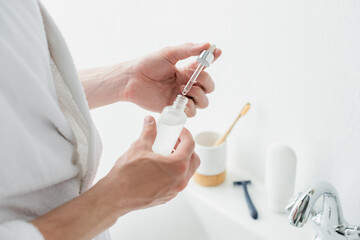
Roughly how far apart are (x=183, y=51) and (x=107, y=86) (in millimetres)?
170

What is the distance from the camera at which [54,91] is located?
0.52 metres

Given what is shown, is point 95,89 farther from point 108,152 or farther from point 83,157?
point 108,152

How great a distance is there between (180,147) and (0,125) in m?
0.23

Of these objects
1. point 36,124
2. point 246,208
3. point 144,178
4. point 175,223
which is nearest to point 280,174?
point 246,208

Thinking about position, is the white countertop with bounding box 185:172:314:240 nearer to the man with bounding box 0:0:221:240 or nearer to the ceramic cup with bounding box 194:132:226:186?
the ceramic cup with bounding box 194:132:226:186

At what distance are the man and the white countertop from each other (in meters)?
0.30

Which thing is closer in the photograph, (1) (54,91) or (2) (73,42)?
(1) (54,91)

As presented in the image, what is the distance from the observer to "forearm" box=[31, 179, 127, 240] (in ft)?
1.42

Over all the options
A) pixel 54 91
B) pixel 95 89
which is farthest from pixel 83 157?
pixel 95 89

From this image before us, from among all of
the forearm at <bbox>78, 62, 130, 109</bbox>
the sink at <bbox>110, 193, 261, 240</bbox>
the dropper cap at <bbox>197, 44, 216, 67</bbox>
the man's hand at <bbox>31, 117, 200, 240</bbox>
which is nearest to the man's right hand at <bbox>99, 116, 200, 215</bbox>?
the man's hand at <bbox>31, 117, 200, 240</bbox>

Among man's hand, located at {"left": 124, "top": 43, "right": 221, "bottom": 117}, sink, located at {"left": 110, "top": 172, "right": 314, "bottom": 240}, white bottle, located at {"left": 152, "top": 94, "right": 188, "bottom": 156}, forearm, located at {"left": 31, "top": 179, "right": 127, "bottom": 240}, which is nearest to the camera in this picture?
forearm, located at {"left": 31, "top": 179, "right": 127, "bottom": 240}

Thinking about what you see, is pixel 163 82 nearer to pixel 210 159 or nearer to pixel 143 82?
pixel 143 82

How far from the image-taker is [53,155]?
503mm

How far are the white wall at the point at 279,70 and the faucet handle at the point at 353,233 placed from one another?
0.11m
